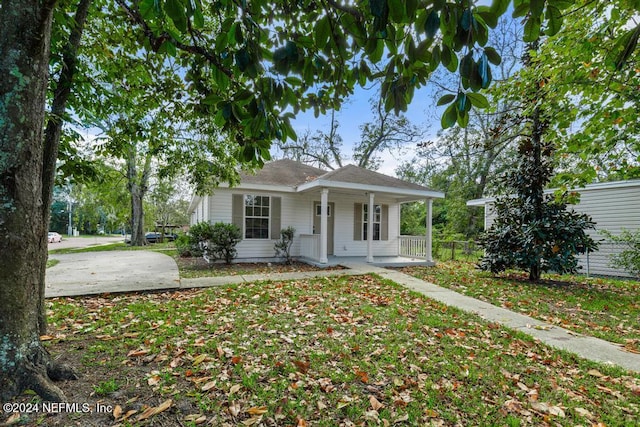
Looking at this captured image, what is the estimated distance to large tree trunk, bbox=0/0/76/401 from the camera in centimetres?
178

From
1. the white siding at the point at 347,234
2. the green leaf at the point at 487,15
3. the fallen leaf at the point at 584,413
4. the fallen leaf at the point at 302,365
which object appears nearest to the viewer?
the green leaf at the point at 487,15

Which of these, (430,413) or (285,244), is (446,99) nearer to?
(430,413)

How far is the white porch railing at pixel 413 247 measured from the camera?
476 inches

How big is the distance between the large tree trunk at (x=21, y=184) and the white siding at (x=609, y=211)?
33.7 ft

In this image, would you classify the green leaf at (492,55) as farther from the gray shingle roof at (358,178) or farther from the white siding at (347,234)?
the white siding at (347,234)

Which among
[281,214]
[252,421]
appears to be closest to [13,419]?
[252,421]

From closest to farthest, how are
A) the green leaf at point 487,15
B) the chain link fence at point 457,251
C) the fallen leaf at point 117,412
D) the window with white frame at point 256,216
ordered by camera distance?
the green leaf at point 487,15, the fallen leaf at point 117,412, the window with white frame at point 256,216, the chain link fence at point 457,251

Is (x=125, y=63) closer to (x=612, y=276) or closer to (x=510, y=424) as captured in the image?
(x=510, y=424)

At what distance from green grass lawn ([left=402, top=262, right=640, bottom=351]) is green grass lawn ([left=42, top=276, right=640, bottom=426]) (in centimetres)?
144

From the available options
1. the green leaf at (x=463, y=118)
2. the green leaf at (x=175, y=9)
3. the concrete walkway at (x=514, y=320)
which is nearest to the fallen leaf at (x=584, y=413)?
the concrete walkway at (x=514, y=320)

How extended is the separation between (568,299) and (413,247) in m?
6.48

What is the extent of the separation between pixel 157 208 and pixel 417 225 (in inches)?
1083

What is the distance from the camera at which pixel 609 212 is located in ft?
32.8

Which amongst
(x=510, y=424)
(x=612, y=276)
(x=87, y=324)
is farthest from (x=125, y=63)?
(x=612, y=276)
